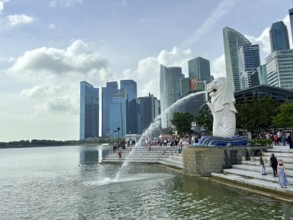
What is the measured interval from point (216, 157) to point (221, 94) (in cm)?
555

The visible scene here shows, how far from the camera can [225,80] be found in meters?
24.7

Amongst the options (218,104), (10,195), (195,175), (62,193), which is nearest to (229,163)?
(195,175)

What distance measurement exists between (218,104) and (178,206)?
42.5 feet

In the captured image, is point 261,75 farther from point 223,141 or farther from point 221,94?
point 223,141

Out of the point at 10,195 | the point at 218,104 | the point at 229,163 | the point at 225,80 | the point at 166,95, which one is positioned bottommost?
the point at 10,195

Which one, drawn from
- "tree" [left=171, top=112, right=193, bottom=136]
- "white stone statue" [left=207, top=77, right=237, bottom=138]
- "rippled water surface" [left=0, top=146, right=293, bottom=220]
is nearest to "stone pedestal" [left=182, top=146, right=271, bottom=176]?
"white stone statue" [left=207, top=77, right=237, bottom=138]

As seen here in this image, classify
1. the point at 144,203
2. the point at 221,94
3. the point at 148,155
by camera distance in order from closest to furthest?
the point at 144,203 → the point at 221,94 → the point at 148,155

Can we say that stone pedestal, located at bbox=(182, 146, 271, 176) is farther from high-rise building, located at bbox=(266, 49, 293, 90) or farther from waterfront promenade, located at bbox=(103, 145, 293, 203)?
high-rise building, located at bbox=(266, 49, 293, 90)

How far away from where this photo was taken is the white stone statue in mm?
24186

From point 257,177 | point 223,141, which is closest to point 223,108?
point 223,141

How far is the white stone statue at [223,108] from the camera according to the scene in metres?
24.2

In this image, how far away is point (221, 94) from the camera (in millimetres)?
24484

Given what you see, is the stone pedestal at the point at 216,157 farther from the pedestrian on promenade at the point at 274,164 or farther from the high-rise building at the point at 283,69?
the high-rise building at the point at 283,69

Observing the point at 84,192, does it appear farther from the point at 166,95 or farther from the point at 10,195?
the point at 166,95
